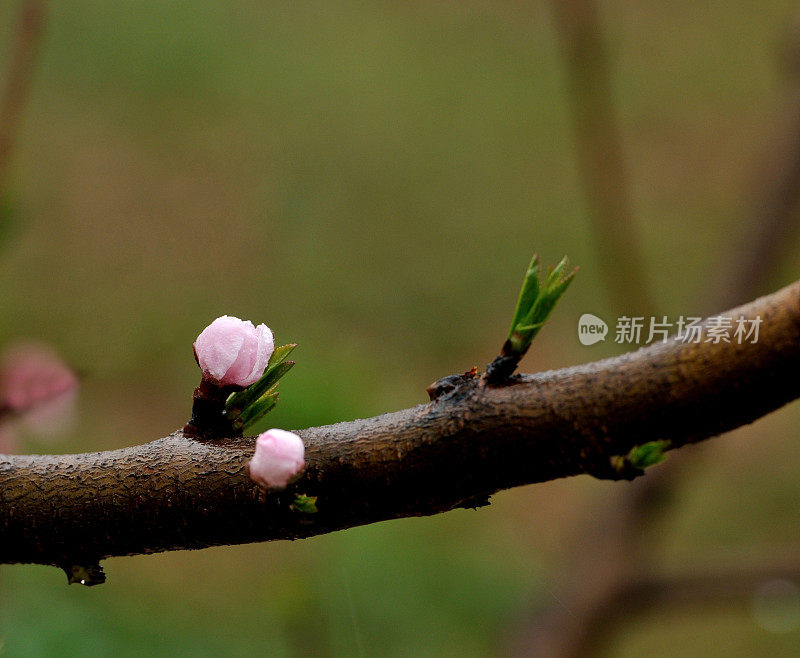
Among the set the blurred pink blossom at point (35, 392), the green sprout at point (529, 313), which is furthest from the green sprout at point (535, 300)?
the blurred pink blossom at point (35, 392)

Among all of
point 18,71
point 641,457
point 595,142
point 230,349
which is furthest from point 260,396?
point 595,142

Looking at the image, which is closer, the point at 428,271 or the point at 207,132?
the point at 428,271

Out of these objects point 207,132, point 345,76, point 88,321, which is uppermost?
point 345,76

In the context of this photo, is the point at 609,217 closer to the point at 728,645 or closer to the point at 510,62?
the point at 728,645

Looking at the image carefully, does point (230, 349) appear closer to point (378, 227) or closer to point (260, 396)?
point (260, 396)

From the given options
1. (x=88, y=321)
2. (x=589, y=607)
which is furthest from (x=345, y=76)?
(x=589, y=607)

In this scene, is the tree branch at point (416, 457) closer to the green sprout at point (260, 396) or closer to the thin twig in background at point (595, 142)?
the green sprout at point (260, 396)
